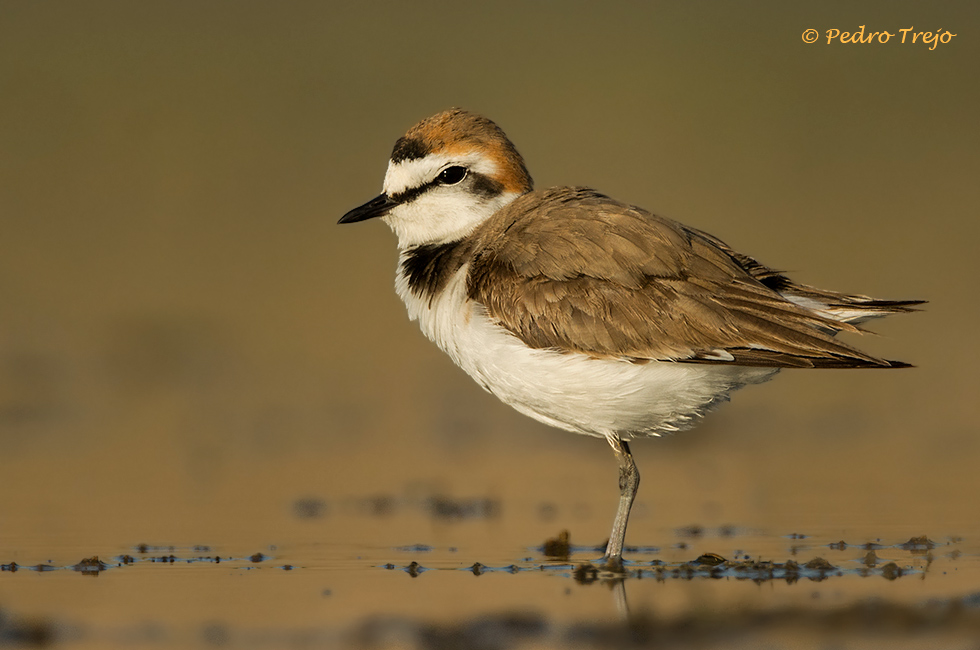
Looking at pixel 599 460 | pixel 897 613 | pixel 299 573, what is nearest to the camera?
pixel 897 613

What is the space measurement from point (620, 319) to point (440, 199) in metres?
1.78

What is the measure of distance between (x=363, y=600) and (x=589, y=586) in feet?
3.69

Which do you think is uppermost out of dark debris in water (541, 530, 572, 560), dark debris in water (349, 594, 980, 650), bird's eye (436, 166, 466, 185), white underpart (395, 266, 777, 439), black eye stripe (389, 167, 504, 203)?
bird's eye (436, 166, 466, 185)

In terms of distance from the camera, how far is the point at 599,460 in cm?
1045

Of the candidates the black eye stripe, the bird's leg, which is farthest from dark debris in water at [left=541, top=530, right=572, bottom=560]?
the black eye stripe

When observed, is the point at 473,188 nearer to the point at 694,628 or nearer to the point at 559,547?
the point at 559,547

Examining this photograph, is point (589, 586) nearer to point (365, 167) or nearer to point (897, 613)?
point (897, 613)

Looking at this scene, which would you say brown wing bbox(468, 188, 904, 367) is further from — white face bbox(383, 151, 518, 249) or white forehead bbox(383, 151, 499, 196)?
white forehead bbox(383, 151, 499, 196)

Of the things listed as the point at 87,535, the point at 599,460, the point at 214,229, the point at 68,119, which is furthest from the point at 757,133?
the point at 87,535

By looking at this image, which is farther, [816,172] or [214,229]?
[816,172]

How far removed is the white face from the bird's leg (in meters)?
1.71

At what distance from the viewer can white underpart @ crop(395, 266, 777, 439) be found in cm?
752

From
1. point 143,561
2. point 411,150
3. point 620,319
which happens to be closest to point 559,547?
point 620,319

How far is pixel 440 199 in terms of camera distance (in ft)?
28.9
